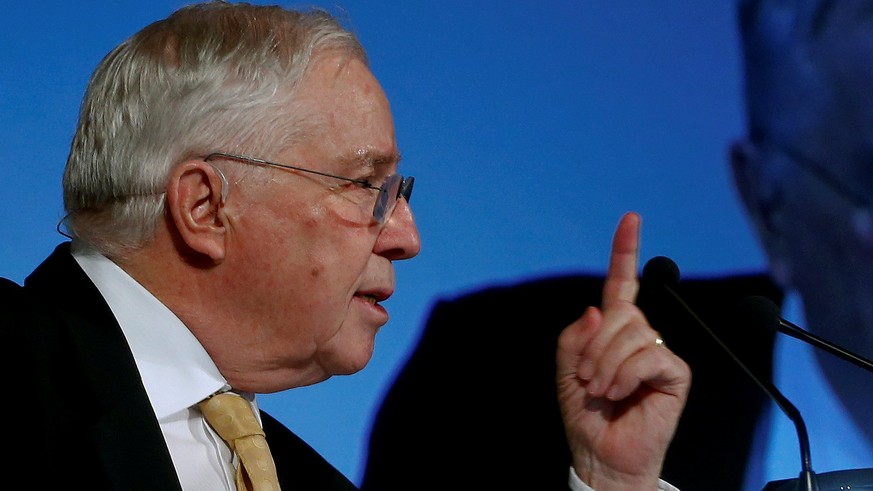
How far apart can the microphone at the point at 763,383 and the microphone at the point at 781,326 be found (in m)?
0.05

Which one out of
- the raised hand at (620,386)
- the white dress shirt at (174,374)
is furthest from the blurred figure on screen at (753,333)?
the white dress shirt at (174,374)

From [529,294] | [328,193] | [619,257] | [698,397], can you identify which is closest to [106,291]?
[328,193]

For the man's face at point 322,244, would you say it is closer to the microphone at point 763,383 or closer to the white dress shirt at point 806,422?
the microphone at point 763,383

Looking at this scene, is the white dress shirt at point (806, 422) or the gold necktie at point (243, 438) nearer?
the gold necktie at point (243, 438)

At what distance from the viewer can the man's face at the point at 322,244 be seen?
1331 mm

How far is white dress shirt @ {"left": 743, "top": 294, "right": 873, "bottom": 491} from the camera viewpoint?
6.41 feet

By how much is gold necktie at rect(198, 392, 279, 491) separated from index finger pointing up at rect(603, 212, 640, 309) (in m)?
0.49

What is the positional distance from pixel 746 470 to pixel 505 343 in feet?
1.71

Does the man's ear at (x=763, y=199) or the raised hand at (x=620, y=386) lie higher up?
the man's ear at (x=763, y=199)

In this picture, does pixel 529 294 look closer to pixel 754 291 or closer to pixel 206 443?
pixel 754 291

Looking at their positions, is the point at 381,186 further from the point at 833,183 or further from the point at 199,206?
the point at 833,183

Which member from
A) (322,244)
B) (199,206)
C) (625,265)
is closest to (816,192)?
(625,265)

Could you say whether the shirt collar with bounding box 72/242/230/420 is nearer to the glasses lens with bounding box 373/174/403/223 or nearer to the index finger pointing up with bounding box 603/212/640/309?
the glasses lens with bounding box 373/174/403/223

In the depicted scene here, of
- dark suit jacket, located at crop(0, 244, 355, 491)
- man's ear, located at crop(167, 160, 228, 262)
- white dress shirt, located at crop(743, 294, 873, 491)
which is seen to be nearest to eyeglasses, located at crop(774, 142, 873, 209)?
white dress shirt, located at crop(743, 294, 873, 491)
